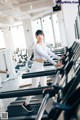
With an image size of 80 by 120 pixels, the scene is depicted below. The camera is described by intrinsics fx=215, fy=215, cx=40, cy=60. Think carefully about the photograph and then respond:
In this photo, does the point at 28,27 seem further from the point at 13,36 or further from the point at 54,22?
the point at 13,36

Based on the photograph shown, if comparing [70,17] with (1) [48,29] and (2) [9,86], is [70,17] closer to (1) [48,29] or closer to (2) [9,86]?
(2) [9,86]

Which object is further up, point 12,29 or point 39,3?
point 39,3

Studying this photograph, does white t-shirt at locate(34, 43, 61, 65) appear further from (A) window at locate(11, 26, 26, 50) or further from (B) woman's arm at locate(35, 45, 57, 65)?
(A) window at locate(11, 26, 26, 50)

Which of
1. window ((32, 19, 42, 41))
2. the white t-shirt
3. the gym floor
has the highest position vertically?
window ((32, 19, 42, 41))

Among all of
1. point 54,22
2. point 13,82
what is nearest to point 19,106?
point 13,82

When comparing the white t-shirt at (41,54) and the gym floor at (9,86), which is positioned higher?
the white t-shirt at (41,54)

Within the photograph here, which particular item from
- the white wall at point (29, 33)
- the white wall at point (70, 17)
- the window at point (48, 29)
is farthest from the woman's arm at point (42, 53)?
the white wall at point (29, 33)

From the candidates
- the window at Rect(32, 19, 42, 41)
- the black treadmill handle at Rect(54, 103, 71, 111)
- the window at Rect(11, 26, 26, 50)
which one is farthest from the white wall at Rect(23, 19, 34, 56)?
the black treadmill handle at Rect(54, 103, 71, 111)

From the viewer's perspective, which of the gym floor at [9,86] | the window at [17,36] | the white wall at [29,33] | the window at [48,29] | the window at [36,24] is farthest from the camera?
the window at [17,36]

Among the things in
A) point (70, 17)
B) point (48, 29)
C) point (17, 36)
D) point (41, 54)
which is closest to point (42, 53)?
point (41, 54)

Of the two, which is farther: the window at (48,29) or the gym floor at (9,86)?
the window at (48,29)

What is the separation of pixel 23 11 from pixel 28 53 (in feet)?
11.0

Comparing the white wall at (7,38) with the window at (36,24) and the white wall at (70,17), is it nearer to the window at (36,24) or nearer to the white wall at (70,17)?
the window at (36,24)

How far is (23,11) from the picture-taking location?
418 inches
